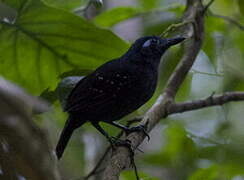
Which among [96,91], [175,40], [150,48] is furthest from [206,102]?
[96,91]

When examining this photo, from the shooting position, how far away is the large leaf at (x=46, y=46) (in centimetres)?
250

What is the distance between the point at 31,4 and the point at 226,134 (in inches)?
53.7

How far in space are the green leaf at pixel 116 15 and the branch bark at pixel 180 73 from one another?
13.7 inches

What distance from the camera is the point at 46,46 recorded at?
8.59 feet

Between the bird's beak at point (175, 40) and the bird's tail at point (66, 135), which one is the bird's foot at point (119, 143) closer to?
the bird's tail at point (66, 135)

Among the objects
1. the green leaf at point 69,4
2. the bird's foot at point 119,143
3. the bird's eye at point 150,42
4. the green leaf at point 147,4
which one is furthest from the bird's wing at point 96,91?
the green leaf at point 147,4

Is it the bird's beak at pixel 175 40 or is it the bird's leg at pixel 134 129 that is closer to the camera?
the bird's leg at pixel 134 129

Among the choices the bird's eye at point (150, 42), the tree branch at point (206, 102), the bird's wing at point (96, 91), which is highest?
the bird's eye at point (150, 42)

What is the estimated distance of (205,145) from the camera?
265cm

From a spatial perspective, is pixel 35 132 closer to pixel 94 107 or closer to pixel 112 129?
pixel 94 107

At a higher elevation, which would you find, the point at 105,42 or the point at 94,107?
the point at 105,42

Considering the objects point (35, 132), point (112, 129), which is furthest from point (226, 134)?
point (35, 132)

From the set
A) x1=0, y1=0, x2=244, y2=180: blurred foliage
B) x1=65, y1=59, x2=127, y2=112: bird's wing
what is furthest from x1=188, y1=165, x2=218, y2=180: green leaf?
x1=65, y1=59, x2=127, y2=112: bird's wing

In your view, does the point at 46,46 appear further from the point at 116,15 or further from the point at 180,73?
the point at 180,73
